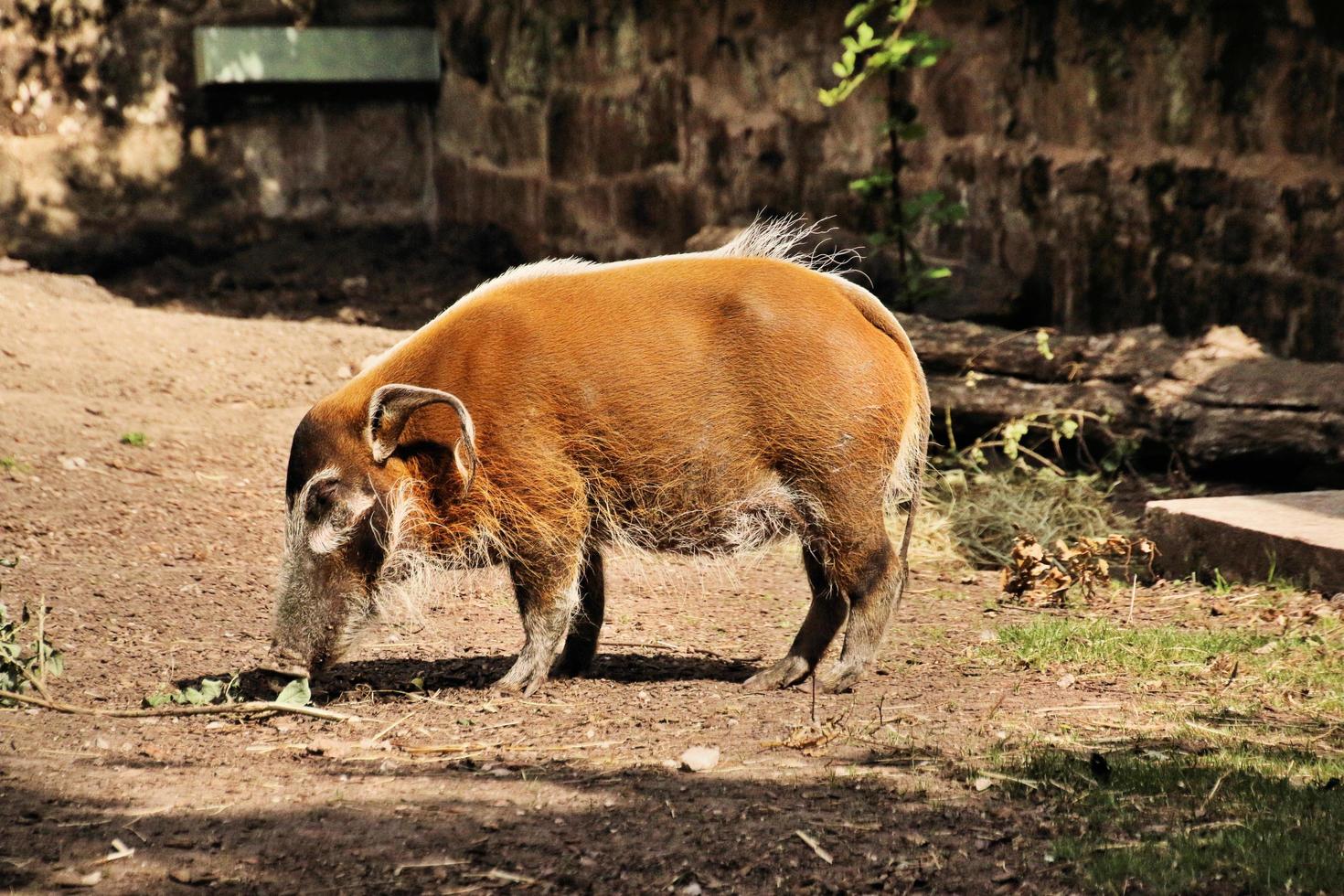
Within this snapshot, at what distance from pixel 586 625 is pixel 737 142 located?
475cm

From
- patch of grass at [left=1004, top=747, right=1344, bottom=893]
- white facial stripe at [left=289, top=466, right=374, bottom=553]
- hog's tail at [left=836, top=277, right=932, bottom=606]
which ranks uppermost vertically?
→ hog's tail at [left=836, top=277, right=932, bottom=606]

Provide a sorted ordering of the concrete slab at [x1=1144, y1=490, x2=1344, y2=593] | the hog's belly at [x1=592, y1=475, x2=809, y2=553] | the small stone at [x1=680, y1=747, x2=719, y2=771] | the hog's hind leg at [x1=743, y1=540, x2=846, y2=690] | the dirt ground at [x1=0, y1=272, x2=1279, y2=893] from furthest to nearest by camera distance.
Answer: the concrete slab at [x1=1144, y1=490, x2=1344, y2=593]
the hog's hind leg at [x1=743, y1=540, x2=846, y2=690]
the hog's belly at [x1=592, y1=475, x2=809, y2=553]
the small stone at [x1=680, y1=747, x2=719, y2=771]
the dirt ground at [x1=0, y1=272, x2=1279, y2=893]

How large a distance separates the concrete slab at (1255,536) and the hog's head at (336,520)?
2.74 meters

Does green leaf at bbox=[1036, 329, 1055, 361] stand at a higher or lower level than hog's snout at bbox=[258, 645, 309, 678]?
higher

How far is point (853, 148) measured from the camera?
8281mm

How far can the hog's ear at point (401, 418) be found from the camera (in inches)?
167

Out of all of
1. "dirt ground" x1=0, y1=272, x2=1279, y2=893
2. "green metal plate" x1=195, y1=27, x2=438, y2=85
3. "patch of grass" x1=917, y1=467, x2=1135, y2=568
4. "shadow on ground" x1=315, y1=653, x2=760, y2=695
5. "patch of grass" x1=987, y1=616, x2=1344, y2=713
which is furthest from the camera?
"green metal plate" x1=195, y1=27, x2=438, y2=85

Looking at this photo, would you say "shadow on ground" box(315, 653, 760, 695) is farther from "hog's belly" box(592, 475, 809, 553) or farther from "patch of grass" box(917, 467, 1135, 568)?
"patch of grass" box(917, 467, 1135, 568)

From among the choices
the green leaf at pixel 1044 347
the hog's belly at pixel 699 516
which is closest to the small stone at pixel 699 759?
the hog's belly at pixel 699 516

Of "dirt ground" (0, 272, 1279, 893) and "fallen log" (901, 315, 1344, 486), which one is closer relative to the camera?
"dirt ground" (0, 272, 1279, 893)

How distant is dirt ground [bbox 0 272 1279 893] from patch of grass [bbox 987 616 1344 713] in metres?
0.24

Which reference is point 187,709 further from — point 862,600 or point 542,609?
point 862,600

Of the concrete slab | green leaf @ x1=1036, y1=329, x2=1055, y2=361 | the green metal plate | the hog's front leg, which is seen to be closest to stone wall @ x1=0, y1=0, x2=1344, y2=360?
the green metal plate

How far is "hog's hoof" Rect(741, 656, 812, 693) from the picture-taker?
4.51 meters
